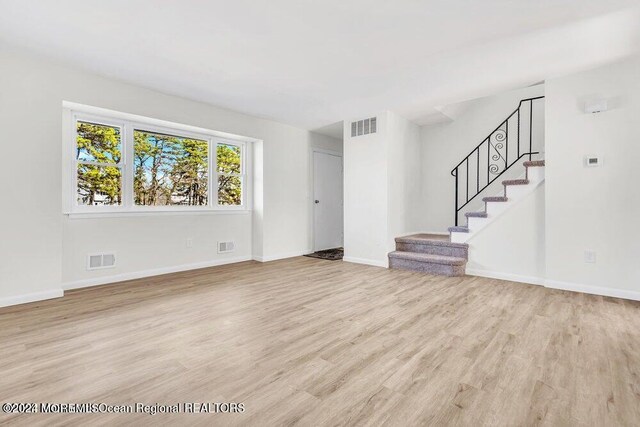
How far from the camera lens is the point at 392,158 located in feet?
16.4

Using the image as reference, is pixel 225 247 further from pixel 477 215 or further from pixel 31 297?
pixel 477 215

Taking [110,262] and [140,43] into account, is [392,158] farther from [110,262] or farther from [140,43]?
[110,262]

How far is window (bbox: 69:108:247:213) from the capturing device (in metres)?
3.79

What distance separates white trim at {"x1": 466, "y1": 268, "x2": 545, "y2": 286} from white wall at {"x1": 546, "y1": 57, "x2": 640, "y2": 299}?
168 millimetres

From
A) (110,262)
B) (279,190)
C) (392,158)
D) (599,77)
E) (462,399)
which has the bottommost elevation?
(462,399)

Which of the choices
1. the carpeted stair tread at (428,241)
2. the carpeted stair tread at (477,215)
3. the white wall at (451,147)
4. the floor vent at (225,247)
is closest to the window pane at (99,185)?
the floor vent at (225,247)

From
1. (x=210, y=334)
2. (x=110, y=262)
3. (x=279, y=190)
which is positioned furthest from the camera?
(x=279, y=190)

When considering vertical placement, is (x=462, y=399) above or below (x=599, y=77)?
below

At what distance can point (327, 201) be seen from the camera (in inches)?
263

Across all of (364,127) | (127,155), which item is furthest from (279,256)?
(127,155)

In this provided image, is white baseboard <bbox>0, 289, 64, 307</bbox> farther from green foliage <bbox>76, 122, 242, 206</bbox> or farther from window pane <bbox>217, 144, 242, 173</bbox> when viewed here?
window pane <bbox>217, 144, 242, 173</bbox>

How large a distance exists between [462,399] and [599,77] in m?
3.89

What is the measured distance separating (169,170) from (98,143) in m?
0.93

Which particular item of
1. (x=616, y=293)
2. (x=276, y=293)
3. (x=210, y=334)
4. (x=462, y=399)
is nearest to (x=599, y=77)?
(x=616, y=293)
